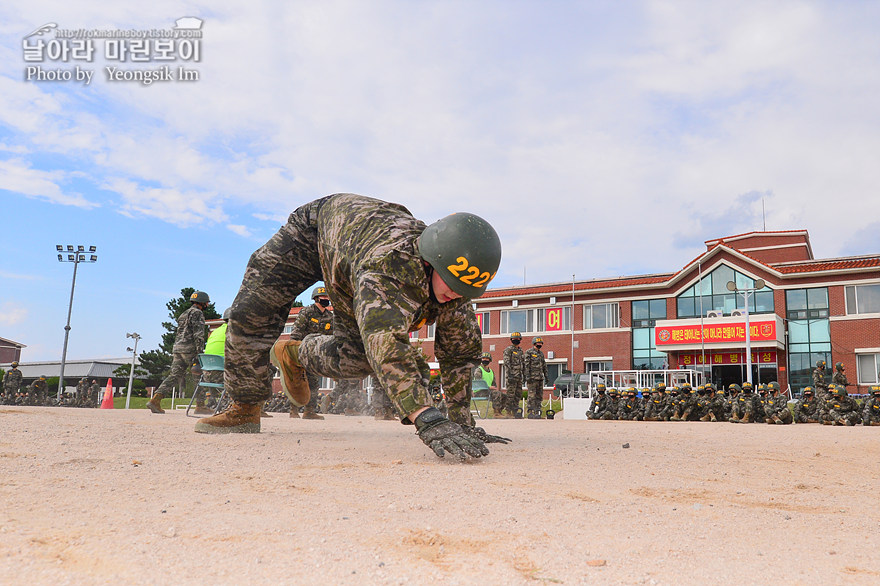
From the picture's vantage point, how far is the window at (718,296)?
27859 millimetres

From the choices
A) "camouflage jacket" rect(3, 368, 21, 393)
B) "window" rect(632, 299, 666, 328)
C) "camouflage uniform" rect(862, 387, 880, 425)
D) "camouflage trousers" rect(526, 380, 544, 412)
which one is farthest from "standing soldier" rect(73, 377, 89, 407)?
"window" rect(632, 299, 666, 328)

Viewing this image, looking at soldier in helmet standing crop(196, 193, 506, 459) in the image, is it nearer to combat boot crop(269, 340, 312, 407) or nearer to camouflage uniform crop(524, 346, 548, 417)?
combat boot crop(269, 340, 312, 407)

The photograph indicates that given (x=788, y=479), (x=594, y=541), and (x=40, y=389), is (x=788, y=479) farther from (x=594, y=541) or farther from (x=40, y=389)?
(x=40, y=389)

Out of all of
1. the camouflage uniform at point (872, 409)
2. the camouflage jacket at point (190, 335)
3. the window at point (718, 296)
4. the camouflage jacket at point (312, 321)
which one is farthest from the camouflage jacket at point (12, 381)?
the window at point (718, 296)

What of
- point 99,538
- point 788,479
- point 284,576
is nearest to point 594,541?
point 284,576

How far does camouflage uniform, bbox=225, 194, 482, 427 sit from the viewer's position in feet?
10.5

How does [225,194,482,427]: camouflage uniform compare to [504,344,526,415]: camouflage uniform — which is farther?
[504,344,526,415]: camouflage uniform

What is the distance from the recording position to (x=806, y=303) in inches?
Answer: 1051

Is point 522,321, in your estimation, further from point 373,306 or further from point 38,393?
point 373,306

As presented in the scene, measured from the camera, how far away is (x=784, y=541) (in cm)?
176

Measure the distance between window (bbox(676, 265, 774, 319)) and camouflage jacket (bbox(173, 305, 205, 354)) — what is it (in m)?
23.4

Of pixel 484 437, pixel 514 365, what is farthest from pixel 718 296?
pixel 484 437

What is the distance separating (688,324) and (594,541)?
2723 cm

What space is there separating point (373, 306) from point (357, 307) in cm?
15
